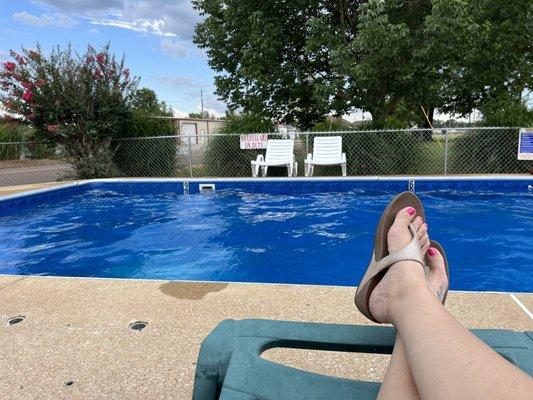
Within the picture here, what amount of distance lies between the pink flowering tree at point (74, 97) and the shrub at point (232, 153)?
6.60 ft

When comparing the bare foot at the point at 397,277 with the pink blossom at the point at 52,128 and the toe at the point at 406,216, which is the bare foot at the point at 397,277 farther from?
the pink blossom at the point at 52,128

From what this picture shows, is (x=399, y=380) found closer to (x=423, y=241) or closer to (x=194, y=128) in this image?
(x=423, y=241)

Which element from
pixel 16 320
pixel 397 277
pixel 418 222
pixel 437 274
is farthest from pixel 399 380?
pixel 16 320

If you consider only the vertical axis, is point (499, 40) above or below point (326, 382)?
above

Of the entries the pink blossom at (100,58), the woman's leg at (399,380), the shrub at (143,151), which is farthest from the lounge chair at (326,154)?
the woman's leg at (399,380)

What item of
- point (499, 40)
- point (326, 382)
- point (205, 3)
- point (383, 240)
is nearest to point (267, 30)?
point (205, 3)

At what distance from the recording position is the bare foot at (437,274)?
1330 millimetres

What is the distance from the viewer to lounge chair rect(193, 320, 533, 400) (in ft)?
2.92

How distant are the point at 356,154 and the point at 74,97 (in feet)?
18.5

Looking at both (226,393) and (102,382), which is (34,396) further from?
(226,393)

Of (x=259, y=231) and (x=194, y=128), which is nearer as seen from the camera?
(x=259, y=231)

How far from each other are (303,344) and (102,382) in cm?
90

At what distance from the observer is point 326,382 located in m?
0.93

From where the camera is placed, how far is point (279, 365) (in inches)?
38.0
